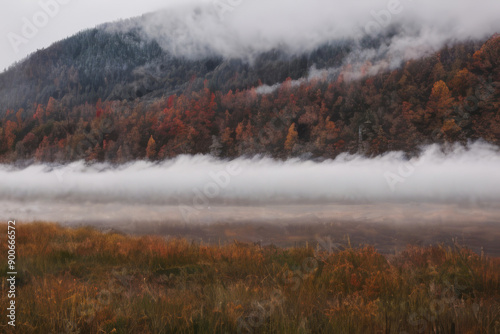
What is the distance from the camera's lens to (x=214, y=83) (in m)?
68.2

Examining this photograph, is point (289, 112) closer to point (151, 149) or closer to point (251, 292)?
point (151, 149)

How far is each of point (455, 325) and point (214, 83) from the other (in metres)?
67.8

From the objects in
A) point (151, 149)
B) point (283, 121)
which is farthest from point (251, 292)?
point (283, 121)

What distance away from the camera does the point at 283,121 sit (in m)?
68.2

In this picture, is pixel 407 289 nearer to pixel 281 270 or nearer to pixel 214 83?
pixel 281 270

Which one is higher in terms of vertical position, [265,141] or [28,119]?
[28,119]

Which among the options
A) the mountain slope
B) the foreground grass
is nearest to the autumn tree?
the mountain slope

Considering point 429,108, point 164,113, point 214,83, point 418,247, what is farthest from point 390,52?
point 418,247

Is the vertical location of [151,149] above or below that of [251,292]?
above

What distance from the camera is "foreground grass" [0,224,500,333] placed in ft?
13.0

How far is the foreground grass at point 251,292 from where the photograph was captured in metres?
3.97

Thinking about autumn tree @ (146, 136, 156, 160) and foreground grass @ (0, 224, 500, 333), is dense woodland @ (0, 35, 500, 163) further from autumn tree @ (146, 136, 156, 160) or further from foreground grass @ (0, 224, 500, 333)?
foreground grass @ (0, 224, 500, 333)

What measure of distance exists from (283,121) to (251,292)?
64338 millimetres

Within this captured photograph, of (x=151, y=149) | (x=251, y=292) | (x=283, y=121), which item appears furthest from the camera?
(x=283, y=121)
